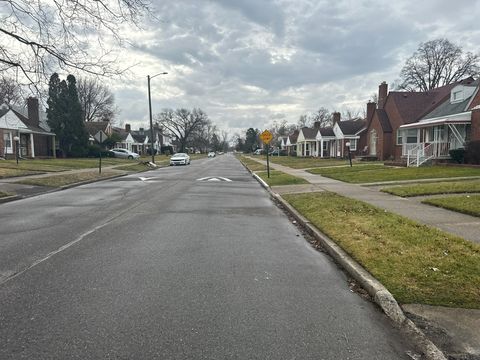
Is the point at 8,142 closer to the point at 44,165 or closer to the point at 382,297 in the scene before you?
the point at 44,165

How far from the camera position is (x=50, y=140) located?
45.9 m

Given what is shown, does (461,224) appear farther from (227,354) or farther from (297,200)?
(227,354)

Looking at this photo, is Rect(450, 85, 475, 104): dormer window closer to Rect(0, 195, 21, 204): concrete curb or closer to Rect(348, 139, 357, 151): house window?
Rect(348, 139, 357, 151): house window

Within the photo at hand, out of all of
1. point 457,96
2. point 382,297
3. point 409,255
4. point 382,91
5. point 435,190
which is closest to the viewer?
point 382,297

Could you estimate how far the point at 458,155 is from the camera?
2316 cm

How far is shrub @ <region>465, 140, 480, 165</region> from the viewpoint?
69.6 ft

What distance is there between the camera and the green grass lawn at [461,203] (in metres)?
9.31

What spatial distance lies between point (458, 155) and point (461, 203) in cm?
1507

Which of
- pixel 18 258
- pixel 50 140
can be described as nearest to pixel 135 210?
pixel 18 258

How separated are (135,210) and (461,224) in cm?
819

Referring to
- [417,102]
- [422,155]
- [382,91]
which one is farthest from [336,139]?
[422,155]

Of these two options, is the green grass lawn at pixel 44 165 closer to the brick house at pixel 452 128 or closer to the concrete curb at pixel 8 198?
the concrete curb at pixel 8 198

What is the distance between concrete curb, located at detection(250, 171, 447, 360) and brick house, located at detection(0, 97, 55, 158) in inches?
1263

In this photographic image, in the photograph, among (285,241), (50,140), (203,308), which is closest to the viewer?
Answer: (203,308)
